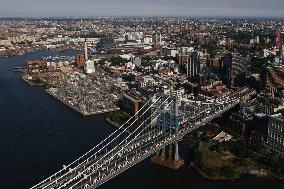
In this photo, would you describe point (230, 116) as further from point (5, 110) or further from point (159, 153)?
point (5, 110)

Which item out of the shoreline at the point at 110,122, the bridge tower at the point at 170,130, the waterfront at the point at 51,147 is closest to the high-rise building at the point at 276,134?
the waterfront at the point at 51,147

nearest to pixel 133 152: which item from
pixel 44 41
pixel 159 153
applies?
pixel 159 153

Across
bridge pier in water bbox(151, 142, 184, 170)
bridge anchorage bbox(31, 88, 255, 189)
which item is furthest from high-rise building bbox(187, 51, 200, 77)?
bridge pier in water bbox(151, 142, 184, 170)

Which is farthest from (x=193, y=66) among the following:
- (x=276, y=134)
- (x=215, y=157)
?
(x=215, y=157)

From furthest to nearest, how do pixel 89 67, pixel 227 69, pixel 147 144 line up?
pixel 89 67 → pixel 227 69 → pixel 147 144

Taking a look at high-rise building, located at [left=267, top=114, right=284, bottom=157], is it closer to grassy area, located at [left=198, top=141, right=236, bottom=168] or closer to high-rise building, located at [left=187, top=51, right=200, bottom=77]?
grassy area, located at [left=198, top=141, right=236, bottom=168]

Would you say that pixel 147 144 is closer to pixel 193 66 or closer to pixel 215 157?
pixel 215 157

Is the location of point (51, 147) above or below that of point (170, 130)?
below
